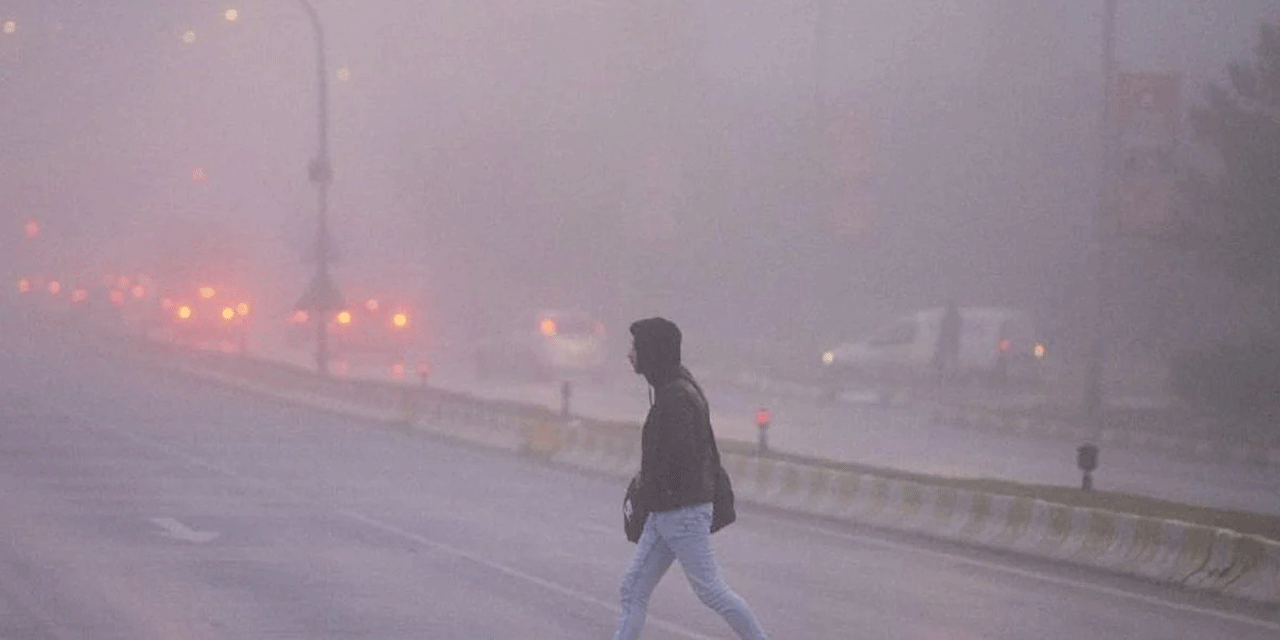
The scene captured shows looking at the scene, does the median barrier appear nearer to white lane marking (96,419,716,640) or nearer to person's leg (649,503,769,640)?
white lane marking (96,419,716,640)

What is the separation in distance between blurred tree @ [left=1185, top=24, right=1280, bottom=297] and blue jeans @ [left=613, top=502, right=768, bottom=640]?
104 ft

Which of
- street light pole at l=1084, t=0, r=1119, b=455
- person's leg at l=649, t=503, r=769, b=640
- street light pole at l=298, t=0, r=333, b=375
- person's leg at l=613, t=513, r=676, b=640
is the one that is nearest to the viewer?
person's leg at l=649, t=503, r=769, b=640

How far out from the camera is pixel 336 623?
1445 cm

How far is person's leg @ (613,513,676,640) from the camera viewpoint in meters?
11.2

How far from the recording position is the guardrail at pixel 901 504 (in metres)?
17.2

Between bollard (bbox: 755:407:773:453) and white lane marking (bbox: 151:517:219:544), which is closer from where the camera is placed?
white lane marking (bbox: 151:517:219:544)

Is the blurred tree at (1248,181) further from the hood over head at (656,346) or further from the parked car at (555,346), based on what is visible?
the hood over head at (656,346)

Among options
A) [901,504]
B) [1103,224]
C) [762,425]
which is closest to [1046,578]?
[901,504]

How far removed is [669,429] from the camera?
35.9ft

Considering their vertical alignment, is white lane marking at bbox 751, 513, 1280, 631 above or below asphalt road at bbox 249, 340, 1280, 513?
above

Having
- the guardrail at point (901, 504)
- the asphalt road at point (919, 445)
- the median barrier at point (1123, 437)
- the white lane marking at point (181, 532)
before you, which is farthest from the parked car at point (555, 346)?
the white lane marking at point (181, 532)

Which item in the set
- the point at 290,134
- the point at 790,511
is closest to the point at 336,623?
the point at 790,511

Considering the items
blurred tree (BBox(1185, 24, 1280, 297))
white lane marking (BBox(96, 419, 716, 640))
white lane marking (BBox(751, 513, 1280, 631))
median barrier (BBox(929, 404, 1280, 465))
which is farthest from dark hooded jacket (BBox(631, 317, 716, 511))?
blurred tree (BBox(1185, 24, 1280, 297))

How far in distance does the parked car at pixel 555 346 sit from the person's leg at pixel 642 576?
140 ft
